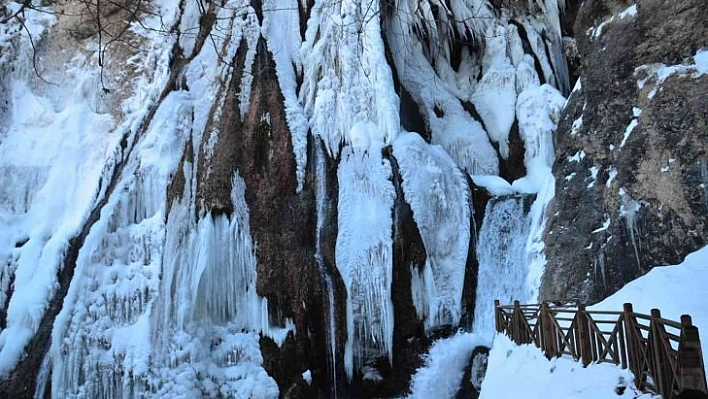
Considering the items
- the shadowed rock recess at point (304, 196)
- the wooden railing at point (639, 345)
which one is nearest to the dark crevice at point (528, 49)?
the shadowed rock recess at point (304, 196)

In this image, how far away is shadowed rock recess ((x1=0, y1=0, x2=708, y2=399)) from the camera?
10.7 metres

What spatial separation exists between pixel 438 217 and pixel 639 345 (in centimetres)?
889

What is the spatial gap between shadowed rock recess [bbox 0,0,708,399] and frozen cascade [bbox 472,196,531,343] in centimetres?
4

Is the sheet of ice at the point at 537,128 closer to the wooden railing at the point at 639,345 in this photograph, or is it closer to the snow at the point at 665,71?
the snow at the point at 665,71

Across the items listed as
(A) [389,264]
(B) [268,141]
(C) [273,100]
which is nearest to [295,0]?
(C) [273,100]

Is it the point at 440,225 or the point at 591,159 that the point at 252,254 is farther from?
the point at 591,159

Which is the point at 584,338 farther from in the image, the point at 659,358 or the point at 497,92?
the point at 497,92

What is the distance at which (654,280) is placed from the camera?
8.42 metres

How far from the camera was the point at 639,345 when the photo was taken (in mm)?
5430

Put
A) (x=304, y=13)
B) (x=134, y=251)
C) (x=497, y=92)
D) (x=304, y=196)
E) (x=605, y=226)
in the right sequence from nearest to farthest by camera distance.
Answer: (x=605, y=226), (x=134, y=251), (x=304, y=196), (x=304, y=13), (x=497, y=92)

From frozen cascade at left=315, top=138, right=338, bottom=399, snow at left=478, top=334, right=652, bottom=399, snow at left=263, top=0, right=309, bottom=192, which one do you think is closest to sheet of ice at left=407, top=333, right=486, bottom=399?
frozen cascade at left=315, top=138, right=338, bottom=399

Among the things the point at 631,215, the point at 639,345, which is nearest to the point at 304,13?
the point at 631,215

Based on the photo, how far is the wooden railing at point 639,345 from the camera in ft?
13.9

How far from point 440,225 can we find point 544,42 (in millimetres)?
7328
